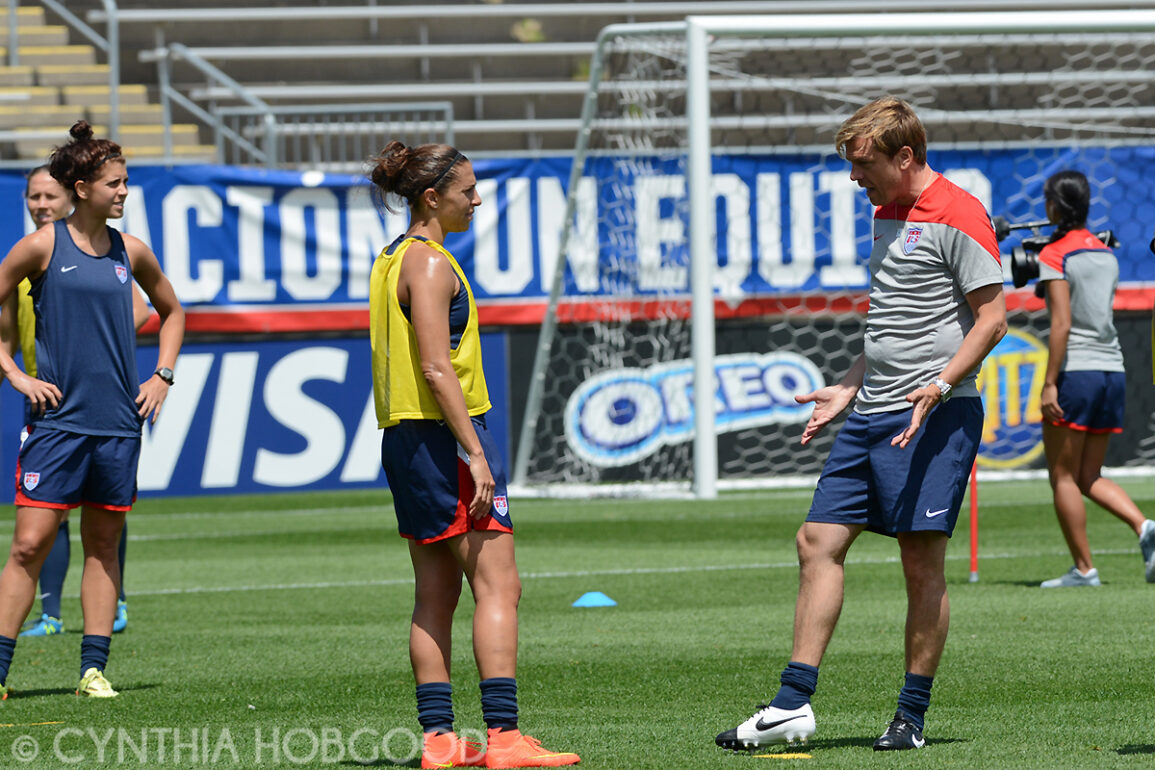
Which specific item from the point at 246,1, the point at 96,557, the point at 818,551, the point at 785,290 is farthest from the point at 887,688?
the point at 246,1

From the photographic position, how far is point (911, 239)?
4891mm

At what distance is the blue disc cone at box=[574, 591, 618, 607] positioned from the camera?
843 cm

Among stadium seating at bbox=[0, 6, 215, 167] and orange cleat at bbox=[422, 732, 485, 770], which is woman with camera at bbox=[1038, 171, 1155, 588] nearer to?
orange cleat at bbox=[422, 732, 485, 770]

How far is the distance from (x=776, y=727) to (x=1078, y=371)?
4.59 meters

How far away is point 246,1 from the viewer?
22766 millimetres

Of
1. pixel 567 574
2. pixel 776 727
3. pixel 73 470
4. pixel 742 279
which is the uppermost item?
pixel 742 279

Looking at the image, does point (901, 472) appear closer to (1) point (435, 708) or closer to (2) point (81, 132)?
(1) point (435, 708)

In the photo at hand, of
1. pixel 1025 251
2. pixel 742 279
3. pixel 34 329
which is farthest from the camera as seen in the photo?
pixel 742 279

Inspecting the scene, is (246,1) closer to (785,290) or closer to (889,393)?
(785,290)

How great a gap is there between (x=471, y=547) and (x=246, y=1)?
763 inches

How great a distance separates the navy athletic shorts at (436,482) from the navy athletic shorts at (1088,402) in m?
4.84

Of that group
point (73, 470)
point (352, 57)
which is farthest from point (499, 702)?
point (352, 57)

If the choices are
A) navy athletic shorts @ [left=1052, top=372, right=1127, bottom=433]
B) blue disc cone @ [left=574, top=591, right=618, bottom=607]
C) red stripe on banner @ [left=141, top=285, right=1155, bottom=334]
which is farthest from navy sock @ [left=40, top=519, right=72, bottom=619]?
red stripe on banner @ [left=141, top=285, right=1155, bottom=334]

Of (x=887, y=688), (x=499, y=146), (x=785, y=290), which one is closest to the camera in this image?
(x=887, y=688)
